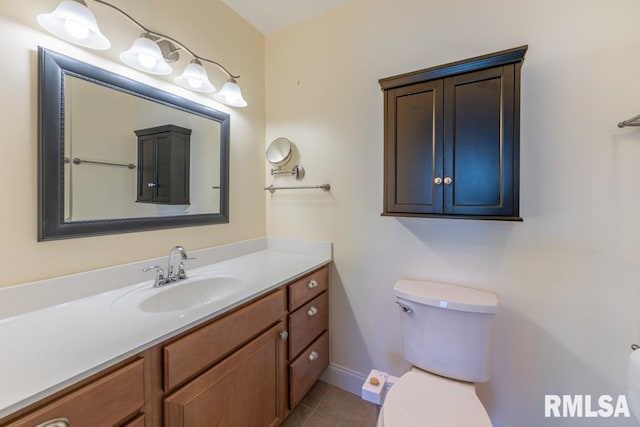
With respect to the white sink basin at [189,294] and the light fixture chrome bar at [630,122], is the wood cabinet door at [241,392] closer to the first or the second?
the white sink basin at [189,294]

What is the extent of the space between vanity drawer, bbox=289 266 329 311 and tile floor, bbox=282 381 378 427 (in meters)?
0.66

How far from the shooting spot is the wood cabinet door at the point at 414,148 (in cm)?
131

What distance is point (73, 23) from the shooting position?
98 centimetres

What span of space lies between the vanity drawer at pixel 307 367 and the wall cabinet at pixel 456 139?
936 mm

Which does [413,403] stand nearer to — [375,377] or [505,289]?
[375,377]

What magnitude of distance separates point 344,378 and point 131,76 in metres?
2.09

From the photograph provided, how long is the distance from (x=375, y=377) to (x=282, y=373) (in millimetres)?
503

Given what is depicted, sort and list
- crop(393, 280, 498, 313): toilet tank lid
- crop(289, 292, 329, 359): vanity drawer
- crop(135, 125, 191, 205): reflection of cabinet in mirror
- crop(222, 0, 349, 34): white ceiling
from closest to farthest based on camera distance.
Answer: crop(393, 280, 498, 313): toilet tank lid
crop(135, 125, 191, 205): reflection of cabinet in mirror
crop(289, 292, 329, 359): vanity drawer
crop(222, 0, 349, 34): white ceiling

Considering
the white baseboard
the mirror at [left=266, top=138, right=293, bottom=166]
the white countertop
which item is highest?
the mirror at [left=266, top=138, right=293, bottom=166]

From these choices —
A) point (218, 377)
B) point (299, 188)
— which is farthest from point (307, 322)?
point (299, 188)

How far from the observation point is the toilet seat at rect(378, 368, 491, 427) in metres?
0.99

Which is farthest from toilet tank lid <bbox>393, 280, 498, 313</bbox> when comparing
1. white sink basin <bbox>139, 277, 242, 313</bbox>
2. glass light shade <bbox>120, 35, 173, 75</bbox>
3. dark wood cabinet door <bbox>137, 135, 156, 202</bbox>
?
glass light shade <bbox>120, 35, 173, 75</bbox>

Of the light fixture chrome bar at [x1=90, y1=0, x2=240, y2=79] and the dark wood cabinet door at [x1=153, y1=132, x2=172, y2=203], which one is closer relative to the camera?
the light fixture chrome bar at [x1=90, y1=0, x2=240, y2=79]

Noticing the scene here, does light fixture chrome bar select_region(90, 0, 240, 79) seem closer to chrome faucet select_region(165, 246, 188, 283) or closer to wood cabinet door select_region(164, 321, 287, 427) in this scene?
chrome faucet select_region(165, 246, 188, 283)
